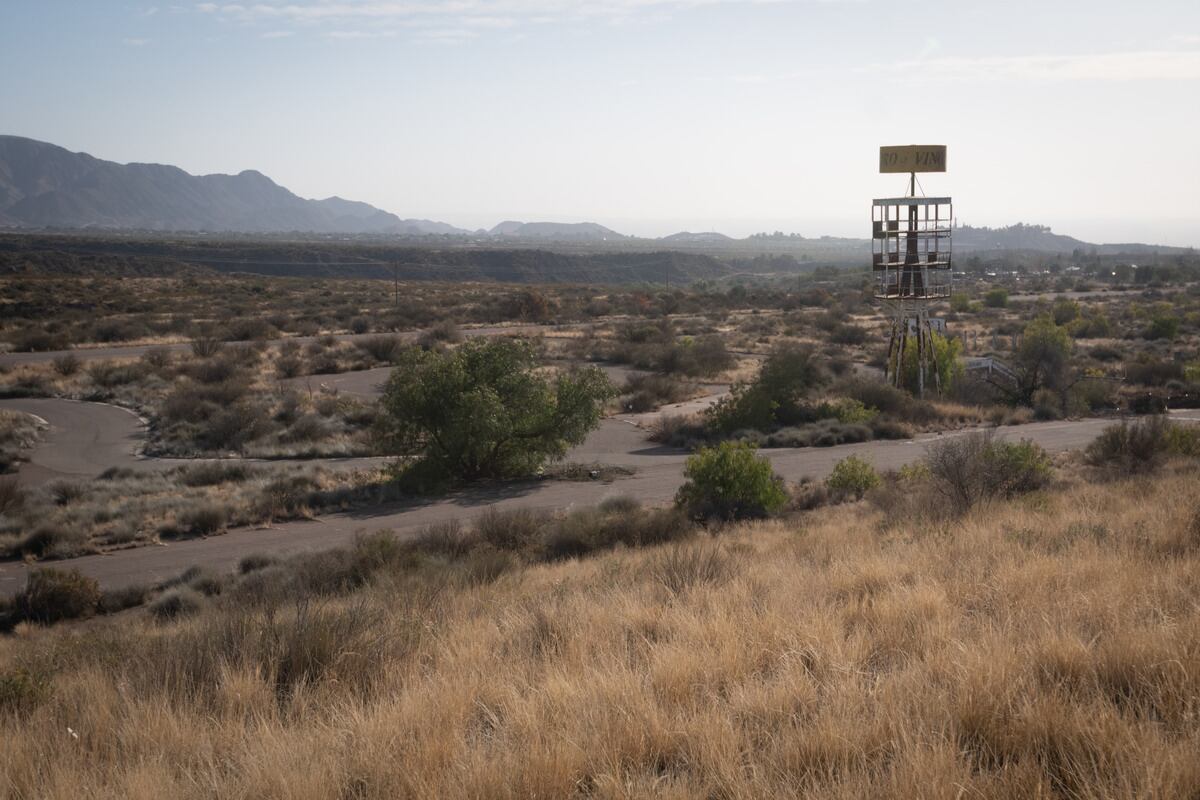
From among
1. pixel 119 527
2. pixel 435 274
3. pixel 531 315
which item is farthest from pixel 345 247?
pixel 119 527

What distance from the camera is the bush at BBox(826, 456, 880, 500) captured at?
71.3ft

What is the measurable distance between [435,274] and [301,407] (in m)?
123

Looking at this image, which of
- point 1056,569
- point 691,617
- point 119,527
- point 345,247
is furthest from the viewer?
point 345,247

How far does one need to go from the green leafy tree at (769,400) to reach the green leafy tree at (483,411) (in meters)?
7.97

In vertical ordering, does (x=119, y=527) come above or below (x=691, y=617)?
below

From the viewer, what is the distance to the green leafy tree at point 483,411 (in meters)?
24.4

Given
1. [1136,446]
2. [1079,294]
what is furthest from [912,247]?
[1079,294]

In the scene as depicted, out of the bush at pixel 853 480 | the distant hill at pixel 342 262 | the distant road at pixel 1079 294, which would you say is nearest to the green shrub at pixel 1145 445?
the bush at pixel 853 480

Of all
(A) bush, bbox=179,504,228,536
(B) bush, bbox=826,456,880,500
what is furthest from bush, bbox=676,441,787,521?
(A) bush, bbox=179,504,228,536

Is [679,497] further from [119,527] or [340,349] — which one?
[340,349]

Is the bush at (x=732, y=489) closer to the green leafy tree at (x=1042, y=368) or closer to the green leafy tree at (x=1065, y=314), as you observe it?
the green leafy tree at (x=1042, y=368)

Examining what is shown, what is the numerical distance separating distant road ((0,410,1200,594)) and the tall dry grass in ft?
28.7

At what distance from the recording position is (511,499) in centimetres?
2294

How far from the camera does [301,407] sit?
35.9 metres
